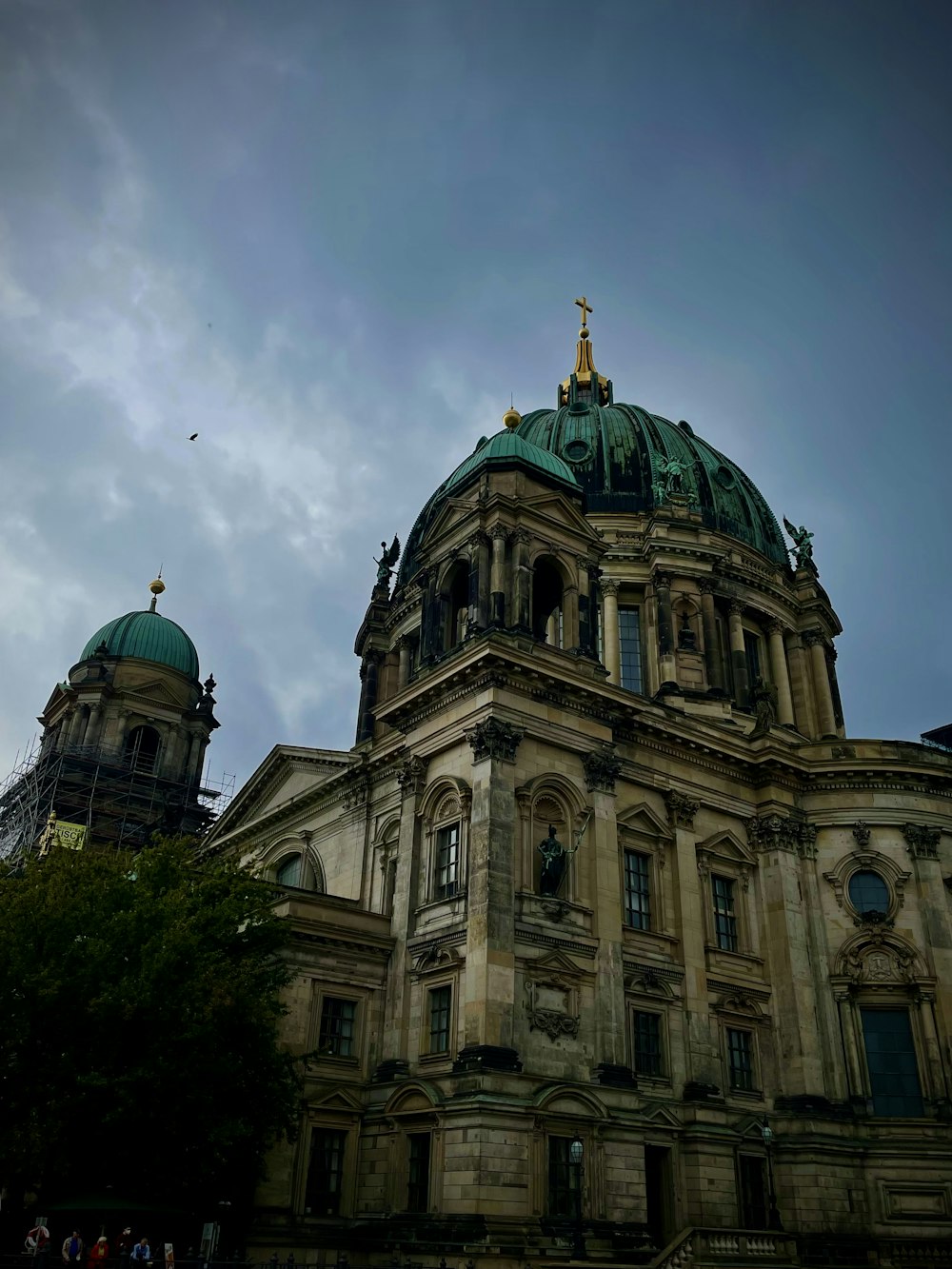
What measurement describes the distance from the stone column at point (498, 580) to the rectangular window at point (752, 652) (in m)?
18.7

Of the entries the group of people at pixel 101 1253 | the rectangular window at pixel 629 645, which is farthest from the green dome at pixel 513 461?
the group of people at pixel 101 1253

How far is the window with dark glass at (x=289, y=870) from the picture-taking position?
44125mm

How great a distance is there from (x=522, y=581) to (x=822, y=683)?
22.7 meters

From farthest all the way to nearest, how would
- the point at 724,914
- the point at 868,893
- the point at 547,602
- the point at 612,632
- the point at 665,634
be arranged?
the point at 612,632 < the point at 665,634 < the point at 547,602 < the point at 868,893 < the point at 724,914

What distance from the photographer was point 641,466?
5469cm

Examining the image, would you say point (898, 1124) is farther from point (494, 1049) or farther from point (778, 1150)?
point (494, 1049)

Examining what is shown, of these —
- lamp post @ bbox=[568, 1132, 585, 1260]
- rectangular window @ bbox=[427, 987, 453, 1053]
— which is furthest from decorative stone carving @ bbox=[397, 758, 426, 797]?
lamp post @ bbox=[568, 1132, 585, 1260]

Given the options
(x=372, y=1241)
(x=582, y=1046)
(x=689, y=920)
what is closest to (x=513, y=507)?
(x=689, y=920)

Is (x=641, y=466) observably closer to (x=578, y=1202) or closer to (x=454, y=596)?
(x=454, y=596)

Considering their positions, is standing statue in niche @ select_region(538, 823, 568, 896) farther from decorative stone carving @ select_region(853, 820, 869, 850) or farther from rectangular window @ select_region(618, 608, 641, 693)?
rectangular window @ select_region(618, 608, 641, 693)

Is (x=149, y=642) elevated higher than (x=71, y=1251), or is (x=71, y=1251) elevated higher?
(x=149, y=642)

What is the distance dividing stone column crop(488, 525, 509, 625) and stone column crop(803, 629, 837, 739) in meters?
22.4

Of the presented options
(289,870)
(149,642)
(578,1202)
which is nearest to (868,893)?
(578,1202)

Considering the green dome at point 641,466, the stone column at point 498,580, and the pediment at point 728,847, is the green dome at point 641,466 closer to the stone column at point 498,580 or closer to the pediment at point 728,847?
the stone column at point 498,580
